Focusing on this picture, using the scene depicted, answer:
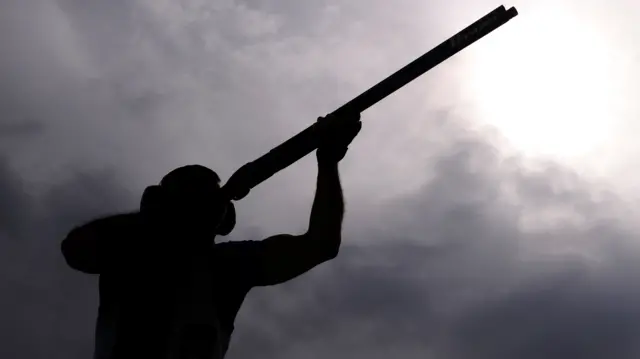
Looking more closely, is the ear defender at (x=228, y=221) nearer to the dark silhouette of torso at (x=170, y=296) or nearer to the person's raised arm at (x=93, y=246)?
the dark silhouette of torso at (x=170, y=296)

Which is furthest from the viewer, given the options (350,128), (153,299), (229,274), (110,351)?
(350,128)

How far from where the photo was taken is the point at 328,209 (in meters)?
5.76

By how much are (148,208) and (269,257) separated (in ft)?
3.97

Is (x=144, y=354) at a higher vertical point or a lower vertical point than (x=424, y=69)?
lower

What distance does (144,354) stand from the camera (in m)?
4.80

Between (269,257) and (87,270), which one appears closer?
(87,270)

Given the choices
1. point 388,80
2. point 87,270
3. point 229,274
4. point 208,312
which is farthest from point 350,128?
point 87,270

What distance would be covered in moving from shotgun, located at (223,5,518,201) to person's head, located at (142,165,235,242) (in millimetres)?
410

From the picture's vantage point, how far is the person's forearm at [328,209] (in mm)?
5633

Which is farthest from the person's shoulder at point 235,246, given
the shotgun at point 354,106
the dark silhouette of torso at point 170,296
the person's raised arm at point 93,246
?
the person's raised arm at point 93,246

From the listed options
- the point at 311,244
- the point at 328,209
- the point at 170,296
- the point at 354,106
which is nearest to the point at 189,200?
the point at 170,296

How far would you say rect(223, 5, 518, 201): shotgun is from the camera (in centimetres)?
596

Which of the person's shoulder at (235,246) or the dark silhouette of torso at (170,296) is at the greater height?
the person's shoulder at (235,246)

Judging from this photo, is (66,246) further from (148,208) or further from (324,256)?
(324,256)
